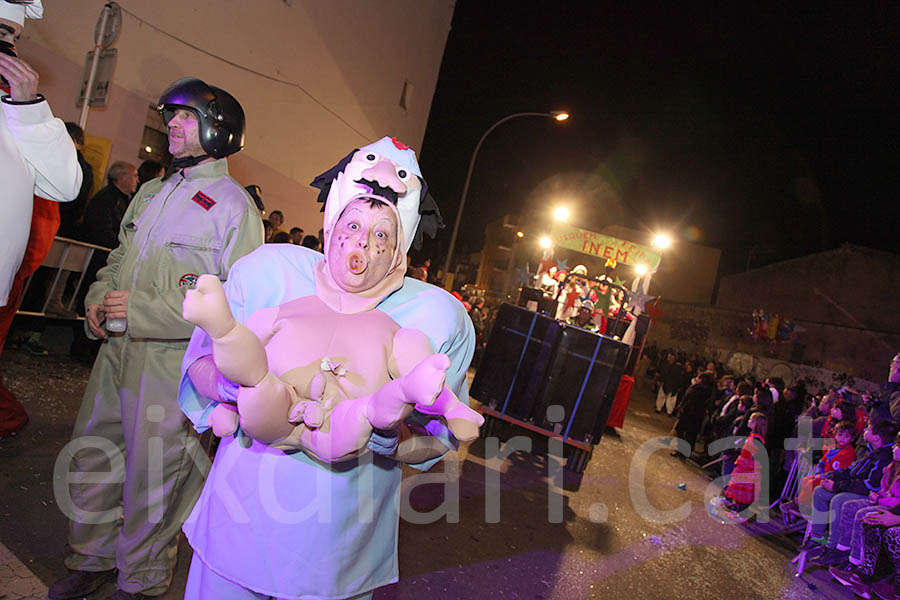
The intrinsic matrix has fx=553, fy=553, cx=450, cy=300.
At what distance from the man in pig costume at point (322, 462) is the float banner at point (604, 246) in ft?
28.6

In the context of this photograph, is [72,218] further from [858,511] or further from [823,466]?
[823,466]

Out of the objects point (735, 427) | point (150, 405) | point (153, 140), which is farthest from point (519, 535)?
point (153, 140)

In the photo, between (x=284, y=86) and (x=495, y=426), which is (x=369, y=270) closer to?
(x=495, y=426)

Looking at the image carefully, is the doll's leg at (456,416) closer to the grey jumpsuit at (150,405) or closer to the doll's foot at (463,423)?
the doll's foot at (463,423)

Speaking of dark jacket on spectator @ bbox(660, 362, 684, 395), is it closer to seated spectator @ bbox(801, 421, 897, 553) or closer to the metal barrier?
seated spectator @ bbox(801, 421, 897, 553)

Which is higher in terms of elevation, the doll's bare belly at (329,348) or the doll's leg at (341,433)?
the doll's bare belly at (329,348)

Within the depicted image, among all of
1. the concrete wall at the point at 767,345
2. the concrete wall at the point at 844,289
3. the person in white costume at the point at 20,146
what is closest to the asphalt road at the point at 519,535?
the person in white costume at the point at 20,146

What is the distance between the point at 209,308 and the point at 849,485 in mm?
6919

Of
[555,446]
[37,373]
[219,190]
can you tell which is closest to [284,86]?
[37,373]

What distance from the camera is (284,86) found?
456 inches

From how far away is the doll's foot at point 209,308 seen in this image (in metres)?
1.15

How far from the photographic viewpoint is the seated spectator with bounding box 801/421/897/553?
5617 mm

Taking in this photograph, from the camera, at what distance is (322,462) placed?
160cm

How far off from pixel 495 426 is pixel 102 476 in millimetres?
5217
